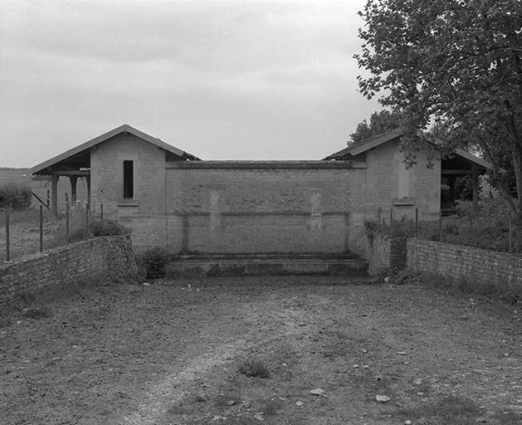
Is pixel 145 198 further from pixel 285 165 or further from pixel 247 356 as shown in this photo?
pixel 247 356

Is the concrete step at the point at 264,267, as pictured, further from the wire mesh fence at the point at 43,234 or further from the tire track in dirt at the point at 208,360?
the tire track in dirt at the point at 208,360

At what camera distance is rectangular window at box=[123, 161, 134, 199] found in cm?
2544

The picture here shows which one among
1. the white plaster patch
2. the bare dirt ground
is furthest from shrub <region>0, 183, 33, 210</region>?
the bare dirt ground

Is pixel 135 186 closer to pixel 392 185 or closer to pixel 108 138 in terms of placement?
pixel 108 138

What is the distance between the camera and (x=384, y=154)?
25.0m

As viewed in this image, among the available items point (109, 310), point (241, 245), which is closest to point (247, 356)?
point (109, 310)

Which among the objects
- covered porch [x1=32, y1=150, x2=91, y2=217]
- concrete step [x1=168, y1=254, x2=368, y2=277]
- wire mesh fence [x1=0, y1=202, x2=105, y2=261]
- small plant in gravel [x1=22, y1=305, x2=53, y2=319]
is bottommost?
concrete step [x1=168, y1=254, x2=368, y2=277]

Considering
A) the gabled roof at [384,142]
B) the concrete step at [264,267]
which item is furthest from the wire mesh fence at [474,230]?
the gabled roof at [384,142]

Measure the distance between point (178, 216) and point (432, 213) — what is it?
1080 cm

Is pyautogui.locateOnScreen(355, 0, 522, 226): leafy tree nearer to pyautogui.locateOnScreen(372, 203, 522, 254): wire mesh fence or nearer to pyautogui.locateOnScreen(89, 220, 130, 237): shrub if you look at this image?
pyautogui.locateOnScreen(372, 203, 522, 254): wire mesh fence

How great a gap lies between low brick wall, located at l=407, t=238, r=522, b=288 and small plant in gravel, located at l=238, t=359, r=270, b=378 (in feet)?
24.2

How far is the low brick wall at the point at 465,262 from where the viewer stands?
1266 cm

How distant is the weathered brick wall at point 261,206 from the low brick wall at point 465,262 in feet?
20.5

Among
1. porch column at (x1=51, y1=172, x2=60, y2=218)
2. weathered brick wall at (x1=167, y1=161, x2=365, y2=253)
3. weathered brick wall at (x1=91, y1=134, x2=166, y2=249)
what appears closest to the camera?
weathered brick wall at (x1=91, y1=134, x2=166, y2=249)
